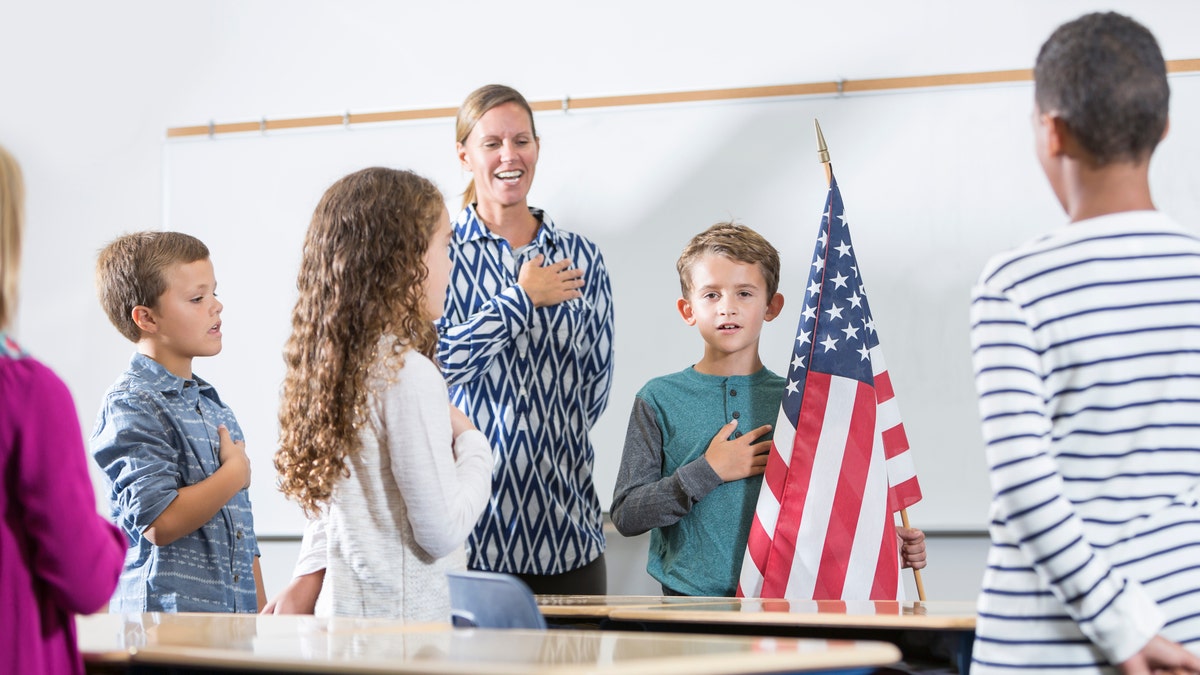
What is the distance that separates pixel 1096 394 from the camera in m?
1.32

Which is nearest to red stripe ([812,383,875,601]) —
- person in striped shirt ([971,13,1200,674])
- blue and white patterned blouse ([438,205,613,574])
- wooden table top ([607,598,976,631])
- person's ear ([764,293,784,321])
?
person's ear ([764,293,784,321])

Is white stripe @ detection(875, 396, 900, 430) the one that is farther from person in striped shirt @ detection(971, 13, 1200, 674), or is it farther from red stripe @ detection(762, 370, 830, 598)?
person in striped shirt @ detection(971, 13, 1200, 674)

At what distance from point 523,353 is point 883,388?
2.97 ft

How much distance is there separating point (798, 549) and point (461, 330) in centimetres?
92

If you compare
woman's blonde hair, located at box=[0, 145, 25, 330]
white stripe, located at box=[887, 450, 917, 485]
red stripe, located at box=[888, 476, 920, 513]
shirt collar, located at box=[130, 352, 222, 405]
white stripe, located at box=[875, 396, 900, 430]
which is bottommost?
red stripe, located at box=[888, 476, 920, 513]

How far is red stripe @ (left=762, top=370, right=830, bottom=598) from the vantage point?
2518mm

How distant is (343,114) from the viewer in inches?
147

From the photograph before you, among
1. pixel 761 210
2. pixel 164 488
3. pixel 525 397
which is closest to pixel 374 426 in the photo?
pixel 164 488

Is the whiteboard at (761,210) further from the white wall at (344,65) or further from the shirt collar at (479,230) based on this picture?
the shirt collar at (479,230)

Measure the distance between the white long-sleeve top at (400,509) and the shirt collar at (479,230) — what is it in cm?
96

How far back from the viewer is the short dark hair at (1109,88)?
4.40 ft

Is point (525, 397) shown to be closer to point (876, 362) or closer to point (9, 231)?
point (876, 362)

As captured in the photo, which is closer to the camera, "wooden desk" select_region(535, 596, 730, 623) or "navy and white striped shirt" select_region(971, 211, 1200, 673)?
"navy and white striped shirt" select_region(971, 211, 1200, 673)

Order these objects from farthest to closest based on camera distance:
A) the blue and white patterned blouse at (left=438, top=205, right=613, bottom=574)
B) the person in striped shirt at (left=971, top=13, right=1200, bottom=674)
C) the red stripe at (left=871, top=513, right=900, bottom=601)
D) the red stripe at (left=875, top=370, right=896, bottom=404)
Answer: the red stripe at (left=875, top=370, right=896, bottom=404) < the blue and white patterned blouse at (left=438, top=205, right=613, bottom=574) < the red stripe at (left=871, top=513, right=900, bottom=601) < the person in striped shirt at (left=971, top=13, right=1200, bottom=674)
